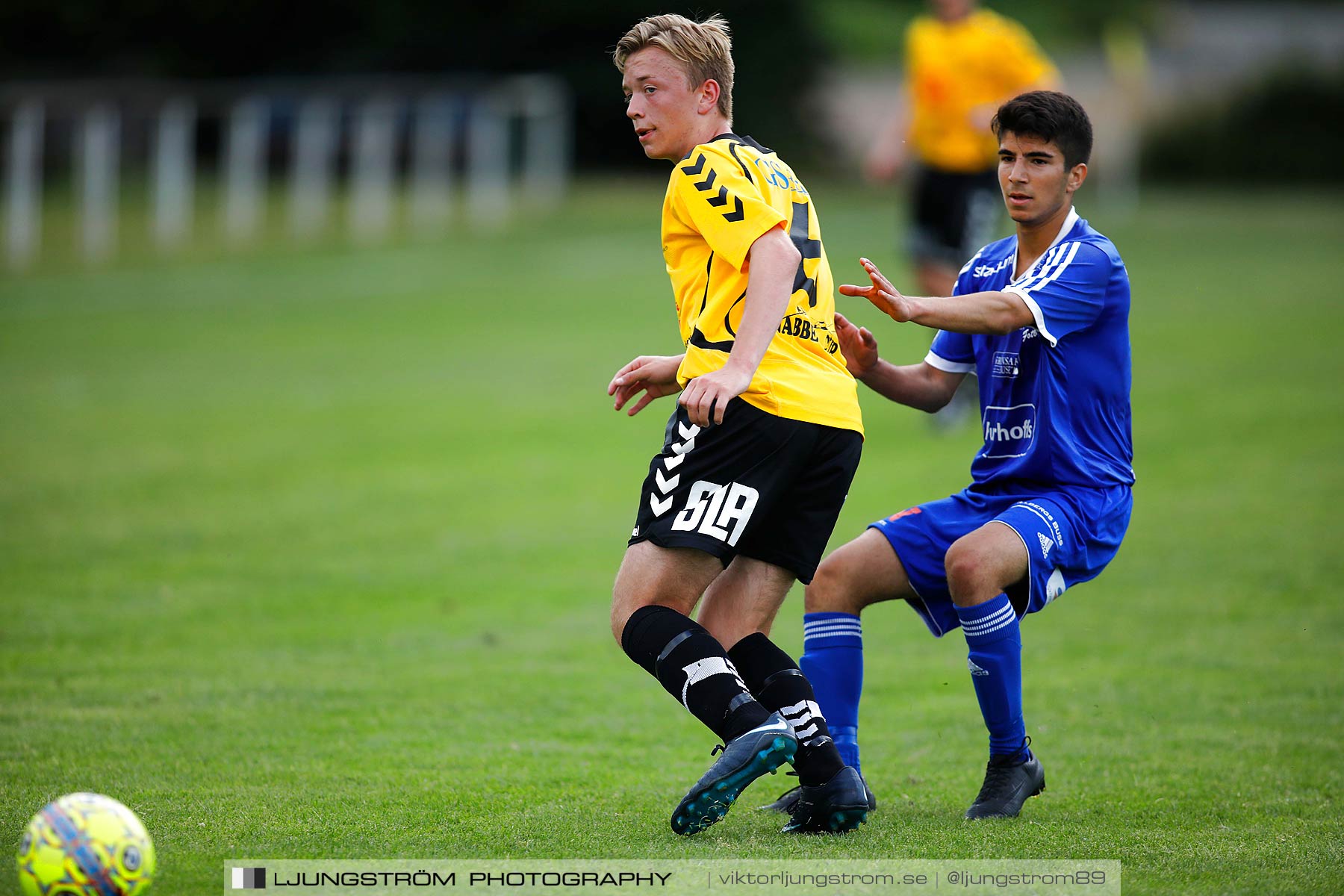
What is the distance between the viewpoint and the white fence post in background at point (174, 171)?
85.6ft

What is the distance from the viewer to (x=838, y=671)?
4355 millimetres

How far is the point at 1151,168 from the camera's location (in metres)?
39.1

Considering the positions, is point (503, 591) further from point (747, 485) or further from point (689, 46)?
point (689, 46)

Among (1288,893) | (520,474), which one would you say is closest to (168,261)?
(520,474)

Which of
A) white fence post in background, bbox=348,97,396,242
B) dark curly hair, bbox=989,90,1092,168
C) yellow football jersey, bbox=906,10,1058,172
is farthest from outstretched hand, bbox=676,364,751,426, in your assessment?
white fence post in background, bbox=348,97,396,242

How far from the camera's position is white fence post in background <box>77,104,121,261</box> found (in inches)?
961

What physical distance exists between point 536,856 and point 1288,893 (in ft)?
5.94

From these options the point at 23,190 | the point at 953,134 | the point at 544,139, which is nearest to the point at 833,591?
the point at 953,134

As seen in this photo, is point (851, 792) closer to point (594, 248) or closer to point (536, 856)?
point (536, 856)

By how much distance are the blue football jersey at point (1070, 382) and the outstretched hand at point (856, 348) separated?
0.36m

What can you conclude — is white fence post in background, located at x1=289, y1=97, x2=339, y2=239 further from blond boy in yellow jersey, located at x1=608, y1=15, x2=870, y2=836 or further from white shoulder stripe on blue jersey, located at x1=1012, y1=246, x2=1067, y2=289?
white shoulder stripe on blue jersey, located at x1=1012, y1=246, x2=1067, y2=289

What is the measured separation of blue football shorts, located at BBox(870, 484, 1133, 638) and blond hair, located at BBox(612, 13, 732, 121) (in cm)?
135

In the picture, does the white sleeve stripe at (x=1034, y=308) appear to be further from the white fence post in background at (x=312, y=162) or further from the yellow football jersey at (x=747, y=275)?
the white fence post in background at (x=312, y=162)

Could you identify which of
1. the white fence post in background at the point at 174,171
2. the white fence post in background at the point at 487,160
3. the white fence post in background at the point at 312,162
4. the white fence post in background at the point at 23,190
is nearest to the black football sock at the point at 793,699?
the white fence post in background at the point at 23,190
